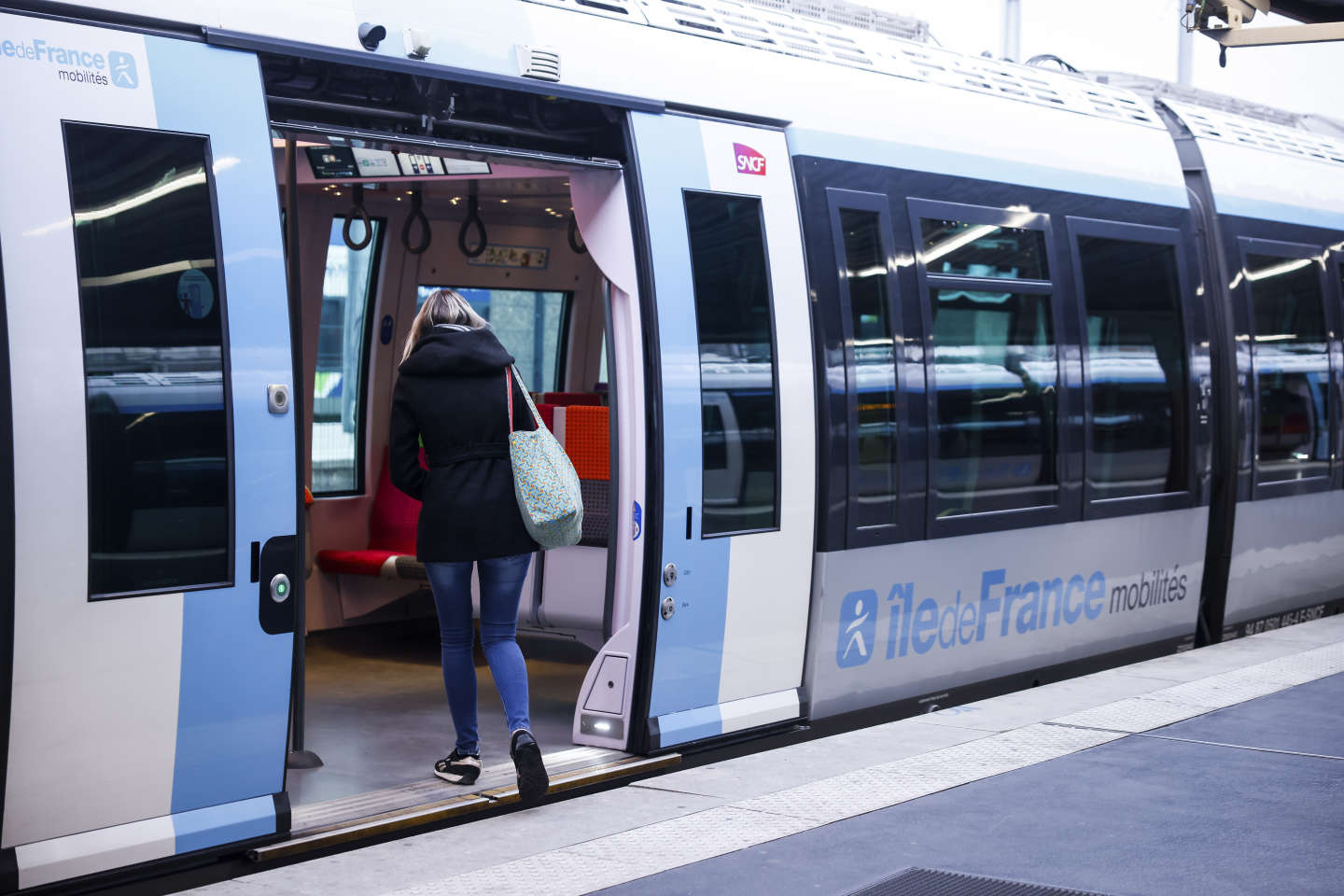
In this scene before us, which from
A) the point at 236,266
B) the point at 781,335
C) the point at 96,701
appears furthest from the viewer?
the point at 781,335

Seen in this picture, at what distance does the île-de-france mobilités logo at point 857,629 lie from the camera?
6266 millimetres

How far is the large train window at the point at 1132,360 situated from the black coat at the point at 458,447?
3.66m

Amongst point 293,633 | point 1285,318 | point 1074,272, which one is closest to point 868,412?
point 1074,272

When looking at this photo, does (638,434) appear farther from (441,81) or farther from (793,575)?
(441,81)

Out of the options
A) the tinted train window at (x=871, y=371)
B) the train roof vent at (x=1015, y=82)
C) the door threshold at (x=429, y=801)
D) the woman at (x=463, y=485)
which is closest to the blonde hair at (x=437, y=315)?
the woman at (x=463, y=485)

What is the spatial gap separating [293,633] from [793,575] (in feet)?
7.73

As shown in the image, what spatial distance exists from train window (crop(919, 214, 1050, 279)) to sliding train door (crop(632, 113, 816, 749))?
3.03 feet

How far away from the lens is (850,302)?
20.6ft

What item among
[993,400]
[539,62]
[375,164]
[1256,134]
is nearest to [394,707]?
[375,164]

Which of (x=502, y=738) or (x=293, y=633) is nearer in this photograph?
(x=293, y=633)

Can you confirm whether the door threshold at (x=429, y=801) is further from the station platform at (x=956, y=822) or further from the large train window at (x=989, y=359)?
the large train window at (x=989, y=359)

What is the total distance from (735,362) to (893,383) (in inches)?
38.4

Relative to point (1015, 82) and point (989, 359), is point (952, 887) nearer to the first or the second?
point (989, 359)

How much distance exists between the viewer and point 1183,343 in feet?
27.3
